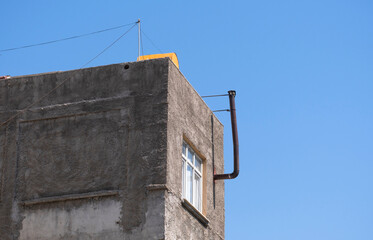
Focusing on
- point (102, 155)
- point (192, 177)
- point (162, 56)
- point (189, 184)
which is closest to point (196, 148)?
point (192, 177)

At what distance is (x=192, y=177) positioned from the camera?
25062 mm

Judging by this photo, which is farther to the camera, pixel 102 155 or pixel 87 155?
pixel 87 155

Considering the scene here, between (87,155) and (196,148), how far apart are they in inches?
136

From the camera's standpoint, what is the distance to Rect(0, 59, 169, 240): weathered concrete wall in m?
22.7

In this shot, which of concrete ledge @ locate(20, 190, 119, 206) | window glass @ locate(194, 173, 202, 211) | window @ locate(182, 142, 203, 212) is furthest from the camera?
window glass @ locate(194, 173, 202, 211)

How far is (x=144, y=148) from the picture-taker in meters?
23.1

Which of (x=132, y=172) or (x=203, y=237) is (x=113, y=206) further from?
(x=203, y=237)

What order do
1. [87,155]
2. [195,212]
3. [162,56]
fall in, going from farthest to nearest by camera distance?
1. [162,56]
2. [195,212]
3. [87,155]

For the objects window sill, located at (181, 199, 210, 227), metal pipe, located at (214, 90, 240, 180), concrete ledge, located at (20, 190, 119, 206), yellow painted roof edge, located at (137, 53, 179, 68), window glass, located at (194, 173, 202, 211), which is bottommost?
window sill, located at (181, 199, 210, 227)

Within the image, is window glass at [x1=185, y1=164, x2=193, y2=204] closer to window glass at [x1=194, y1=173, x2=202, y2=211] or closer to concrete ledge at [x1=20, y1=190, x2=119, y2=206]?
window glass at [x1=194, y1=173, x2=202, y2=211]

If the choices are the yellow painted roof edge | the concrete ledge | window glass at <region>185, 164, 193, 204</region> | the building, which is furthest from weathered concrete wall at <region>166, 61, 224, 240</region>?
the concrete ledge

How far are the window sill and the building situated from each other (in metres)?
0.04

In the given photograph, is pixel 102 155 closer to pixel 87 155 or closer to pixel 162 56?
pixel 87 155

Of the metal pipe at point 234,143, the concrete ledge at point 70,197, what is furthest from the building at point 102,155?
the metal pipe at point 234,143
